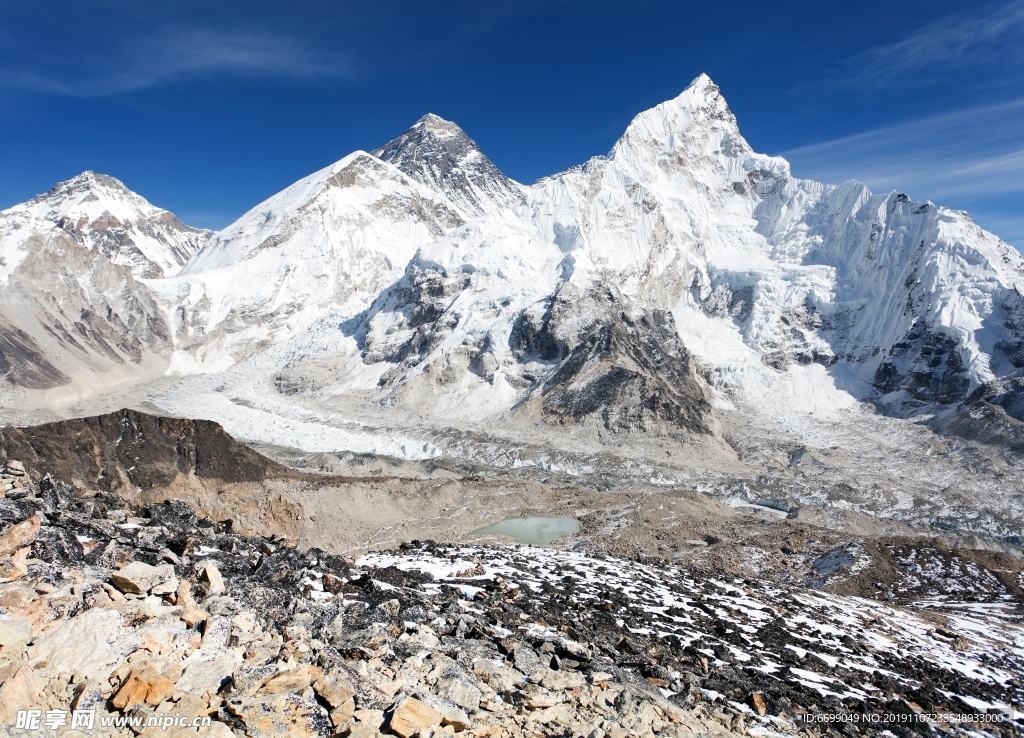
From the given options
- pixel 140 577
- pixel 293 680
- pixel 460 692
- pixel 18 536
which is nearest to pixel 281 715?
pixel 293 680

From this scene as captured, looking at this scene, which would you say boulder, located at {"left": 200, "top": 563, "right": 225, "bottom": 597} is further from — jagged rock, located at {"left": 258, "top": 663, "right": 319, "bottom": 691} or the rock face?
the rock face

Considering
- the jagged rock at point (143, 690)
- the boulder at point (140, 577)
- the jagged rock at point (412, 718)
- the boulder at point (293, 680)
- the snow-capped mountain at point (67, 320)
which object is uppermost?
the snow-capped mountain at point (67, 320)

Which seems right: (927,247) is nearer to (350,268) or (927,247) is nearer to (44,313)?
(350,268)

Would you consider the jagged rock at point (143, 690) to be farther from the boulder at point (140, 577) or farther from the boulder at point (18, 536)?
Result: the boulder at point (18, 536)

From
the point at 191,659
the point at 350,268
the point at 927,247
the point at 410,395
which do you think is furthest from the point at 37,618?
the point at 350,268

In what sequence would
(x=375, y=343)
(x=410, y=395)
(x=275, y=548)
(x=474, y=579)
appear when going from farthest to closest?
1. (x=375, y=343)
2. (x=410, y=395)
3. (x=474, y=579)
4. (x=275, y=548)

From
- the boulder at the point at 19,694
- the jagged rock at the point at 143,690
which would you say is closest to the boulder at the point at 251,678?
the jagged rock at the point at 143,690
